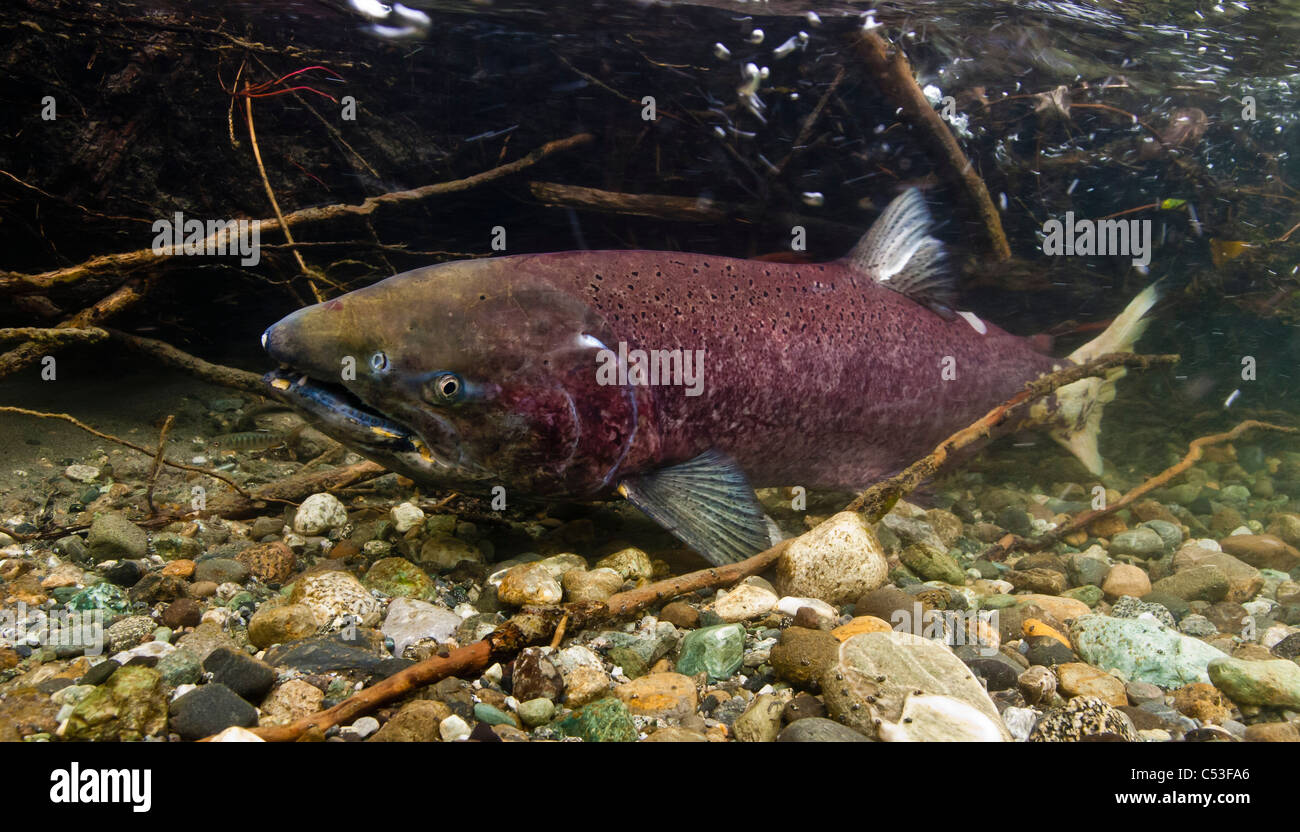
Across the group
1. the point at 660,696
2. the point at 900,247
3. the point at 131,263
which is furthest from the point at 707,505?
the point at 131,263

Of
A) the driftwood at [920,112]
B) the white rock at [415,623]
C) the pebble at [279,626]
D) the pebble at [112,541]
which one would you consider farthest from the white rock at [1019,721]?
the driftwood at [920,112]

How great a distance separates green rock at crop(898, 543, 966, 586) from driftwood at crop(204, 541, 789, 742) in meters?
0.90

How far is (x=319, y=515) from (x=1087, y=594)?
4052 mm

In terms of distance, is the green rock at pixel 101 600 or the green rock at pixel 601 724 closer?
the green rock at pixel 601 724

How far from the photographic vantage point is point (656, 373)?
10.6 feet

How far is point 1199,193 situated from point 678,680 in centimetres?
741

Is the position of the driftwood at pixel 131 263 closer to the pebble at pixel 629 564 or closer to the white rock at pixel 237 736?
the white rock at pixel 237 736

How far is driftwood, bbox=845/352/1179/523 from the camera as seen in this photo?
3369 mm

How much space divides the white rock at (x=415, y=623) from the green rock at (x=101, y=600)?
39.8 inches

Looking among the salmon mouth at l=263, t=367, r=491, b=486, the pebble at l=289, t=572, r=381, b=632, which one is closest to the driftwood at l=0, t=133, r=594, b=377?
→ the salmon mouth at l=263, t=367, r=491, b=486

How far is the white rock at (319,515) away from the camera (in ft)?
11.0
